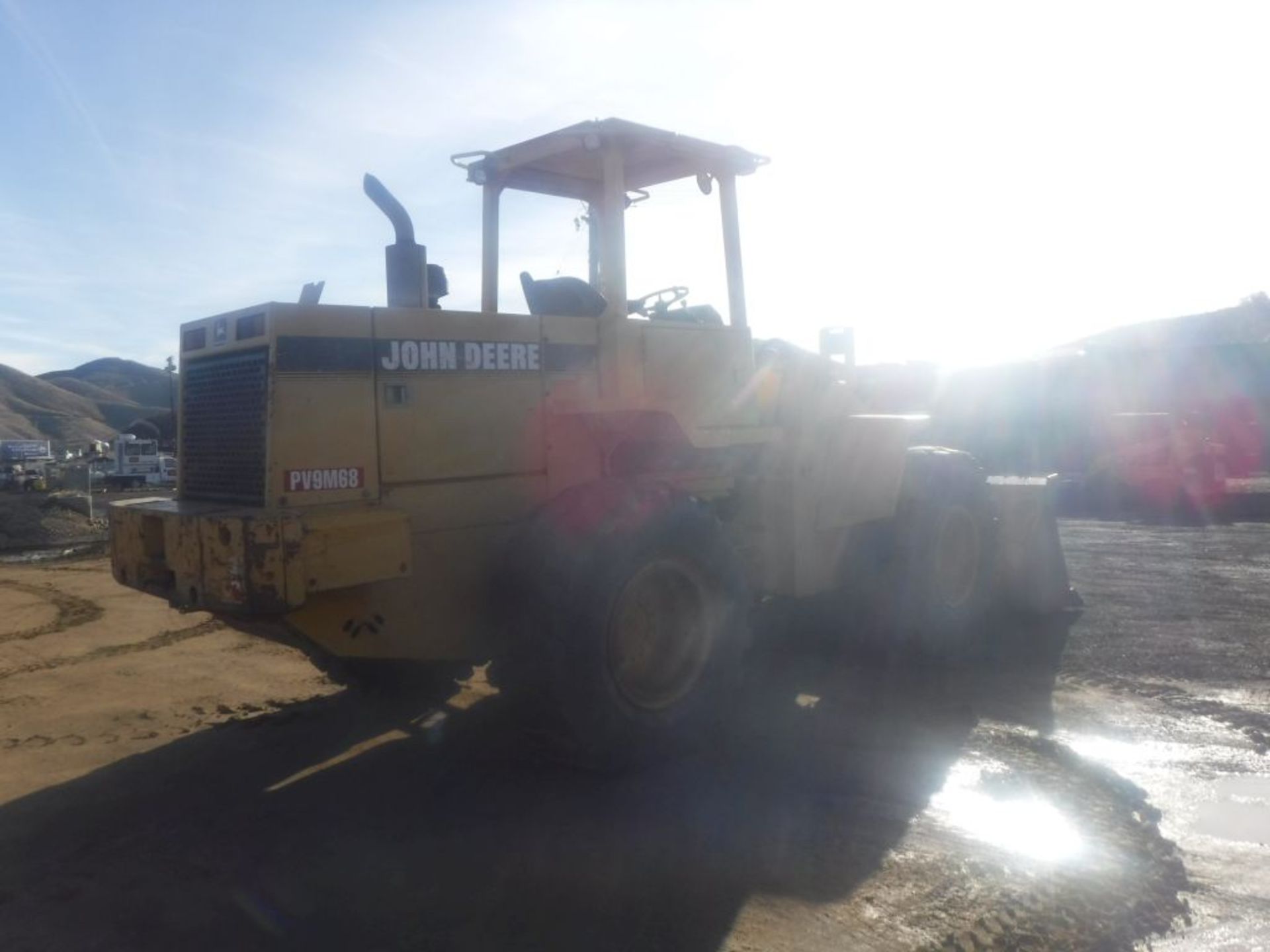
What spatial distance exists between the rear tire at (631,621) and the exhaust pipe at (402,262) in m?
1.23

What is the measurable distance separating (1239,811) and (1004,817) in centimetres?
103

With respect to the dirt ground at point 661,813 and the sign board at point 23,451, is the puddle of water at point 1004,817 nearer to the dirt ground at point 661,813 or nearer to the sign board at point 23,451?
the dirt ground at point 661,813

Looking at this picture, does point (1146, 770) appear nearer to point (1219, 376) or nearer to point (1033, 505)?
point (1033, 505)

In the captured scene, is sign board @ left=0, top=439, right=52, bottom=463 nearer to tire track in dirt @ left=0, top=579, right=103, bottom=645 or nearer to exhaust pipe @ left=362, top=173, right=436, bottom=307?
tire track in dirt @ left=0, top=579, right=103, bottom=645

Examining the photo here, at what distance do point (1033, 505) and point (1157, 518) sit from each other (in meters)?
8.95

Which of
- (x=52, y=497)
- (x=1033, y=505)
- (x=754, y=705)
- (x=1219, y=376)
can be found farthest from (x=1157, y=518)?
(x=52, y=497)

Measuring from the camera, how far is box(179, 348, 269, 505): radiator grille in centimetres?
462

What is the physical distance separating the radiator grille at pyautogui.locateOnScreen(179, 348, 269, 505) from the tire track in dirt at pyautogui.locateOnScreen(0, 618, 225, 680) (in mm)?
2781

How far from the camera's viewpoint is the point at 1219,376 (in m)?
31.1

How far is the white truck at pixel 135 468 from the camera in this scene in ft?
131

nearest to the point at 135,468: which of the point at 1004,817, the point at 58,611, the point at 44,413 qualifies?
the point at 58,611

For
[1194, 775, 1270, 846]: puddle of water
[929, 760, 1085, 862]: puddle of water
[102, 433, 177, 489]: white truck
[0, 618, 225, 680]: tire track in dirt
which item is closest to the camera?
[929, 760, 1085, 862]: puddle of water

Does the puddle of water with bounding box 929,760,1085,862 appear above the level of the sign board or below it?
below

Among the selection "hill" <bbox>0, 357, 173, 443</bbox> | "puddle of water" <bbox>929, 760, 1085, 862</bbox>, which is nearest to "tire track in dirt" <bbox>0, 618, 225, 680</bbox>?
"puddle of water" <bbox>929, 760, 1085, 862</bbox>
